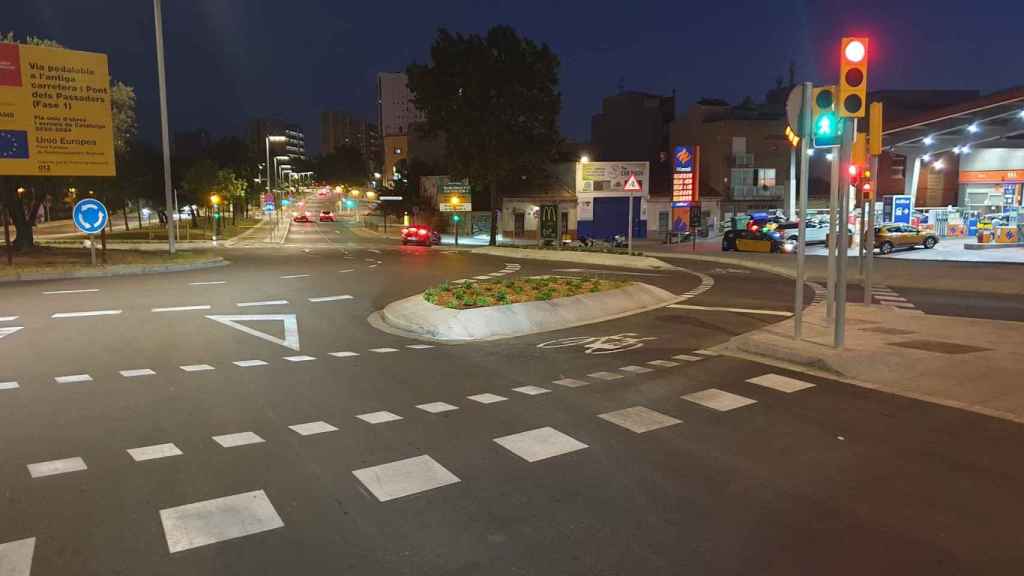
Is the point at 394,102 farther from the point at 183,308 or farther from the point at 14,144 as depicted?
the point at 183,308

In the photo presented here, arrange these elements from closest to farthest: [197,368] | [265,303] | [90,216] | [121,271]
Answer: [197,368] < [265,303] < [90,216] < [121,271]

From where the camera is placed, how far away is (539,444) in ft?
19.7

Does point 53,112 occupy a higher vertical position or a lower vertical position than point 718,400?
higher

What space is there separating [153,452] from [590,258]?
25968 millimetres

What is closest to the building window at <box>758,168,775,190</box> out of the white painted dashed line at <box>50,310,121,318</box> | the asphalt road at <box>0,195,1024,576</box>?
the asphalt road at <box>0,195,1024,576</box>

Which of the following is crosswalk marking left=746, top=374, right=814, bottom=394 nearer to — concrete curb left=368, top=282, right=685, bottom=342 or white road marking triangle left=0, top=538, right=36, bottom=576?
concrete curb left=368, top=282, right=685, bottom=342

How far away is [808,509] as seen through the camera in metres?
4.63

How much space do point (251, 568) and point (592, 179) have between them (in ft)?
168

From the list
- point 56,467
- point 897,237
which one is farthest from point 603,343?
point 897,237

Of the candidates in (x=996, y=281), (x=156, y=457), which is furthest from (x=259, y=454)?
(x=996, y=281)

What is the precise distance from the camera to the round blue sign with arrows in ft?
69.0

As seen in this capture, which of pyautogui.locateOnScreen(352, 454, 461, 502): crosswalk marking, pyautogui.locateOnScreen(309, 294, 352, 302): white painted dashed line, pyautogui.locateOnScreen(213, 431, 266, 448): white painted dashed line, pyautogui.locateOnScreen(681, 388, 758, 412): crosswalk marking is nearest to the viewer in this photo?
pyautogui.locateOnScreen(352, 454, 461, 502): crosswalk marking

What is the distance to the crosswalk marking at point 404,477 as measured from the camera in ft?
16.4

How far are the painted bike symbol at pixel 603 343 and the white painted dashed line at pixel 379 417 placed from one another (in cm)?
412
